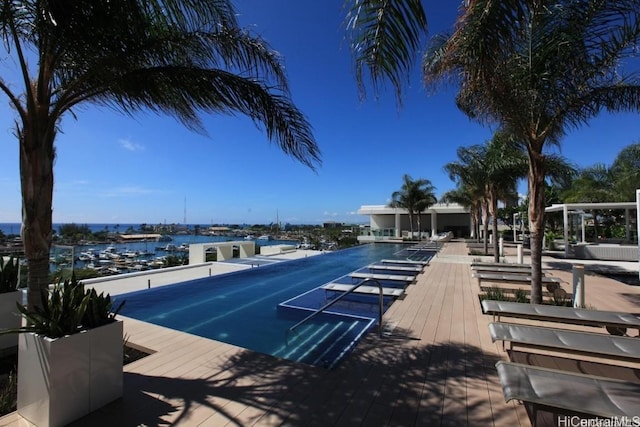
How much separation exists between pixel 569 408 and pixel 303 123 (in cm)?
347

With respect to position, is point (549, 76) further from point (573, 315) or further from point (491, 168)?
point (491, 168)

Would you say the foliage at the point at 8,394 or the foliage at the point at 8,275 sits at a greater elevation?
the foliage at the point at 8,275

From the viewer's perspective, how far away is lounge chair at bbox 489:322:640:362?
3115 millimetres

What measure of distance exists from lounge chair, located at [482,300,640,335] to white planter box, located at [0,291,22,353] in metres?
6.45

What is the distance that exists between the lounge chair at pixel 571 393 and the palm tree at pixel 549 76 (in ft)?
9.49

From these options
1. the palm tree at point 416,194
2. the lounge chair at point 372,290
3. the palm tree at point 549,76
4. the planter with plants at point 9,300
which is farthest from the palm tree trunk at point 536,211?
the palm tree at point 416,194

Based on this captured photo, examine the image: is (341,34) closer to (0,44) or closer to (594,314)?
(0,44)

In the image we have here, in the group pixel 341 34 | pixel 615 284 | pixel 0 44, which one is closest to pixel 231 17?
pixel 341 34

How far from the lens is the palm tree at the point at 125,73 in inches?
103

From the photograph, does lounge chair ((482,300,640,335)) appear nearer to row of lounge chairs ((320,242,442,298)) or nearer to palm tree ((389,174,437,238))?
row of lounge chairs ((320,242,442,298))

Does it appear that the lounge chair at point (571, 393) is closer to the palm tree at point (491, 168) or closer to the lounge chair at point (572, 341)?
the lounge chair at point (572, 341)

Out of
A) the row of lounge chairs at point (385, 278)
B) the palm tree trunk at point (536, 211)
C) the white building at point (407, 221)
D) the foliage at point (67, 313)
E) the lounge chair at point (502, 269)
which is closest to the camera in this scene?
the foliage at point (67, 313)

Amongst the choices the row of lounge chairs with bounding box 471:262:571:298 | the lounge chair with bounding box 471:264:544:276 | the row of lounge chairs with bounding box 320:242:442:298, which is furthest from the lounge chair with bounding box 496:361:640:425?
the lounge chair with bounding box 471:264:544:276

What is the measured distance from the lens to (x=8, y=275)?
3.92m
